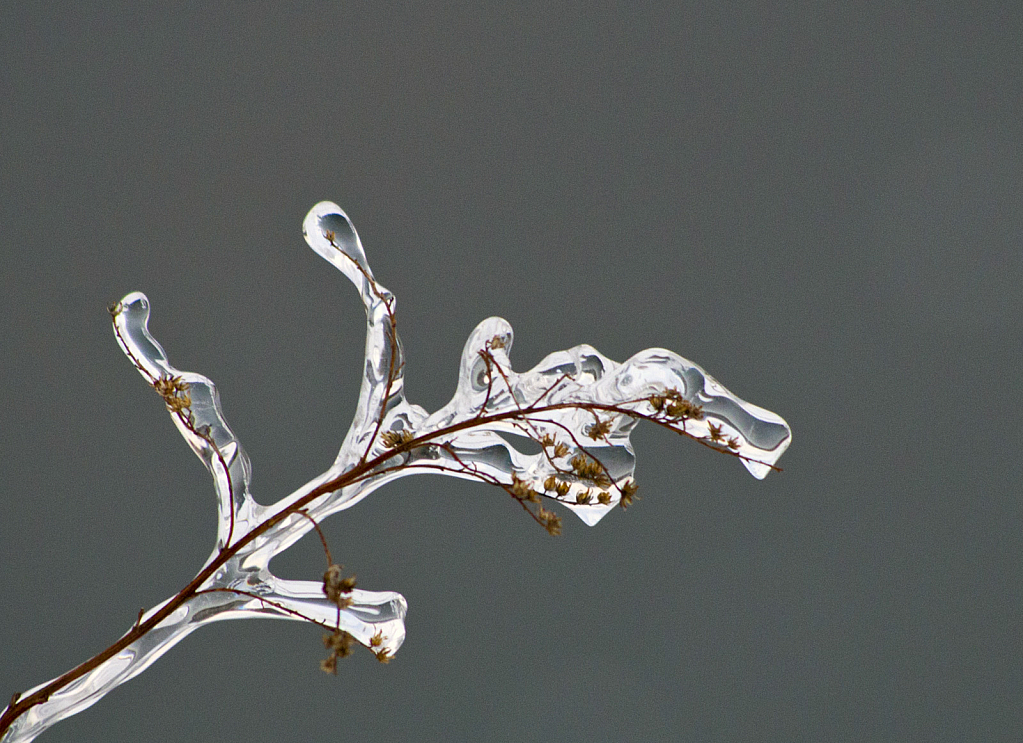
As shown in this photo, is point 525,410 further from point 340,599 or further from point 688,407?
point 340,599

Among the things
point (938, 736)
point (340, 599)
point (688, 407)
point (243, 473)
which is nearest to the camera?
point (340, 599)

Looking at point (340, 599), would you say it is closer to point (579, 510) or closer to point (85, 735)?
point (579, 510)

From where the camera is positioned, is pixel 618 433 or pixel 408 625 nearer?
pixel 618 433

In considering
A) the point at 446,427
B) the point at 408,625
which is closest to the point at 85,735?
the point at 408,625

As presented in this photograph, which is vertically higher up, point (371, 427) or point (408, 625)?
point (371, 427)

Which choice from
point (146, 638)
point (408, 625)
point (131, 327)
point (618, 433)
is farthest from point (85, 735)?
point (618, 433)

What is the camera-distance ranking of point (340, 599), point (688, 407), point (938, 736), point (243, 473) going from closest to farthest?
point (340, 599) → point (688, 407) → point (243, 473) → point (938, 736)

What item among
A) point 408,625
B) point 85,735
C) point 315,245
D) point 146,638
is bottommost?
point 85,735
